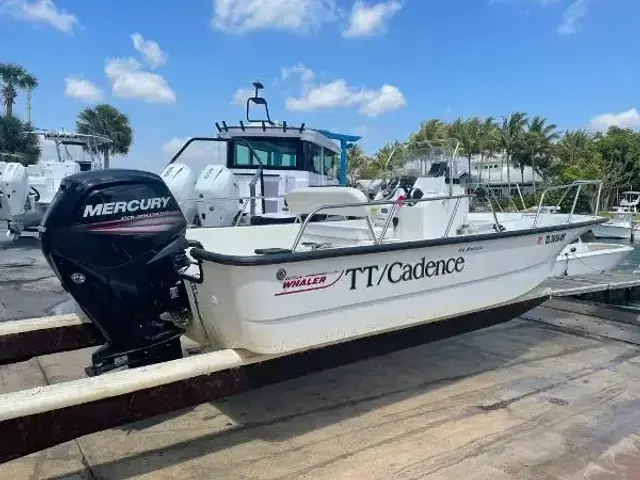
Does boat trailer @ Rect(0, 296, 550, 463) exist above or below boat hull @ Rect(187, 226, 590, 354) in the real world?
below

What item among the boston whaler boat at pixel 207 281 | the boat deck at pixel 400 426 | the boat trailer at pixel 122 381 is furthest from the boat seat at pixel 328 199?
the boat deck at pixel 400 426

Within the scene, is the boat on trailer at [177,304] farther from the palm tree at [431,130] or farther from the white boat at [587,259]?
the palm tree at [431,130]

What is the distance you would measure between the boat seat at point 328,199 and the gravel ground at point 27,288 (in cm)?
305

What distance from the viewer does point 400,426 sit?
378cm

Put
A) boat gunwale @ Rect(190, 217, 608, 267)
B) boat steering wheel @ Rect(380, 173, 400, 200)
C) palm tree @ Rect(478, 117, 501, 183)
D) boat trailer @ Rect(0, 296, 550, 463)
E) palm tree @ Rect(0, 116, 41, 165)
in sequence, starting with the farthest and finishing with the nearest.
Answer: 1. palm tree @ Rect(478, 117, 501, 183)
2. palm tree @ Rect(0, 116, 41, 165)
3. boat steering wheel @ Rect(380, 173, 400, 200)
4. boat gunwale @ Rect(190, 217, 608, 267)
5. boat trailer @ Rect(0, 296, 550, 463)

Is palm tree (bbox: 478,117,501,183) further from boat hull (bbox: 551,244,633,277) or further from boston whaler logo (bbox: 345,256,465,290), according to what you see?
boston whaler logo (bbox: 345,256,465,290)

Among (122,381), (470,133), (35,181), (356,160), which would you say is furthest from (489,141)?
(122,381)

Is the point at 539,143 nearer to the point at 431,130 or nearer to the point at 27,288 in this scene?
the point at 431,130

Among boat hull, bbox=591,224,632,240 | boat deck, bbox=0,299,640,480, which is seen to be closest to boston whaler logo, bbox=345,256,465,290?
boat deck, bbox=0,299,640,480

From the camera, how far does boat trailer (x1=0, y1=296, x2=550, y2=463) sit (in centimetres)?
241

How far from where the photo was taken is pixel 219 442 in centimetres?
350

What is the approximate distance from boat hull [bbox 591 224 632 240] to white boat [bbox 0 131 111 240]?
1837 cm

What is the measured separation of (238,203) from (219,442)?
5752 mm

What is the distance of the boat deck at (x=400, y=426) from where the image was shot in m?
3.20
